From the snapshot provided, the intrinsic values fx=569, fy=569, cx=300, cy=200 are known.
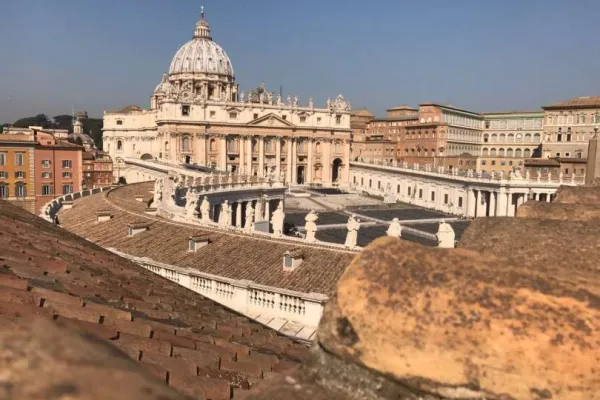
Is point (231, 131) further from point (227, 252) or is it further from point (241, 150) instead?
point (227, 252)

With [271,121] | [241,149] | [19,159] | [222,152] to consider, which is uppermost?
[271,121]

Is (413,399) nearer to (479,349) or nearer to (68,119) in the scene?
(479,349)

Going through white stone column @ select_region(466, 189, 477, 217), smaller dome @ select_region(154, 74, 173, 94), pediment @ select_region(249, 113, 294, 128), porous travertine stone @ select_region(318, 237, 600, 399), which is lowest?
white stone column @ select_region(466, 189, 477, 217)

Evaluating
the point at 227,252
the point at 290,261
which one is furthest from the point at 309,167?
the point at 290,261

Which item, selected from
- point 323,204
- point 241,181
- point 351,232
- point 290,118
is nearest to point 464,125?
point 290,118

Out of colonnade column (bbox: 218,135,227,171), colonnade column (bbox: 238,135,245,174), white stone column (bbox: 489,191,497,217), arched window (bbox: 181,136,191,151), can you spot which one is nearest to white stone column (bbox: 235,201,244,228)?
white stone column (bbox: 489,191,497,217)

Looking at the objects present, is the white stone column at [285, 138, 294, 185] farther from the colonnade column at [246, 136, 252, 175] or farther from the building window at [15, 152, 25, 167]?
the building window at [15, 152, 25, 167]
